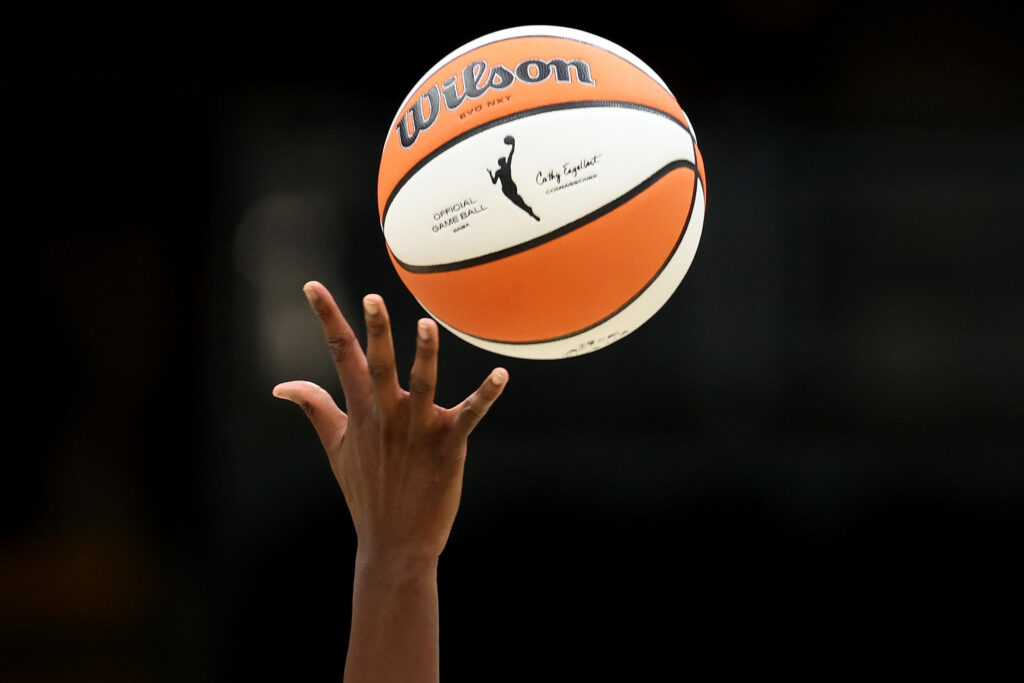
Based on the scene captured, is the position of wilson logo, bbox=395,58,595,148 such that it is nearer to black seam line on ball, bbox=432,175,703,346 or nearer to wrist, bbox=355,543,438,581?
black seam line on ball, bbox=432,175,703,346

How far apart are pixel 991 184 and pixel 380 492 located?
5012 millimetres

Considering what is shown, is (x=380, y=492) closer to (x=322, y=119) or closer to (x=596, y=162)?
(x=596, y=162)

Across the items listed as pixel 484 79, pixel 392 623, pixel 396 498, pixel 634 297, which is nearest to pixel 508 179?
pixel 484 79

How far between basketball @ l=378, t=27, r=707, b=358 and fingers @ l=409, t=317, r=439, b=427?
0.46 m

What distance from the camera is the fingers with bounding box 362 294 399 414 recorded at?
97 centimetres

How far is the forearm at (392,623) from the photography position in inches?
42.5

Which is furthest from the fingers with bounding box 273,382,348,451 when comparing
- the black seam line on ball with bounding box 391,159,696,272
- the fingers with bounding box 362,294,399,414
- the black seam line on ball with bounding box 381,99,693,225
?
the black seam line on ball with bounding box 381,99,693,225

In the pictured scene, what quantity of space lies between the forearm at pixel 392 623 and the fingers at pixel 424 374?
0.22 metres

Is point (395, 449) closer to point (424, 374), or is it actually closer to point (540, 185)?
point (424, 374)

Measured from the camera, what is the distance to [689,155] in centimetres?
158

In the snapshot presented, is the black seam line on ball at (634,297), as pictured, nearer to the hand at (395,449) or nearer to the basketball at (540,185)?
the basketball at (540,185)

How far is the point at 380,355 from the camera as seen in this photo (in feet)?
3.31

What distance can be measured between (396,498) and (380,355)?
0.23 metres
